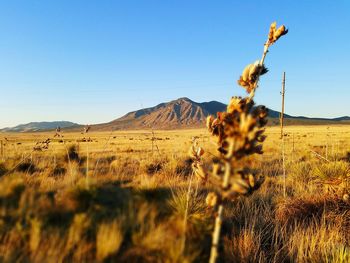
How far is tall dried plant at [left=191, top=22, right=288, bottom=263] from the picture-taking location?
129 cm

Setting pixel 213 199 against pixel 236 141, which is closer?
pixel 236 141

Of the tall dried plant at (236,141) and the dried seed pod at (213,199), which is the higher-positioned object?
the tall dried plant at (236,141)

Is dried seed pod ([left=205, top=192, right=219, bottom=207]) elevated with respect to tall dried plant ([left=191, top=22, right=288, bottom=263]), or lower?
lower

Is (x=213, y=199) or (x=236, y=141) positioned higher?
(x=236, y=141)

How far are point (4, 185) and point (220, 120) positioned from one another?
7.34ft

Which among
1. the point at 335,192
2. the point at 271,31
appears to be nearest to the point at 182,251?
the point at 271,31

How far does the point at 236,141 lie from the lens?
1.31 meters

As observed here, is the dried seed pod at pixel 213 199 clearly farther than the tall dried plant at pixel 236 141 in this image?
Yes

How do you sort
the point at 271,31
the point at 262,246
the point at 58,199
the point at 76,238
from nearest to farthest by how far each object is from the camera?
the point at 76,238, the point at 271,31, the point at 58,199, the point at 262,246

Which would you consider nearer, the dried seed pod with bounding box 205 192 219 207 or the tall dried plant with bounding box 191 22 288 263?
the tall dried plant with bounding box 191 22 288 263

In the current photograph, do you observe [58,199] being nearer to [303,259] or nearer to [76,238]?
[76,238]

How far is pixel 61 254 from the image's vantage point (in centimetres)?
217

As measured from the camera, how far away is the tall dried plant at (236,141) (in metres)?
1.29

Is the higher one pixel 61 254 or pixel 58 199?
pixel 58 199
